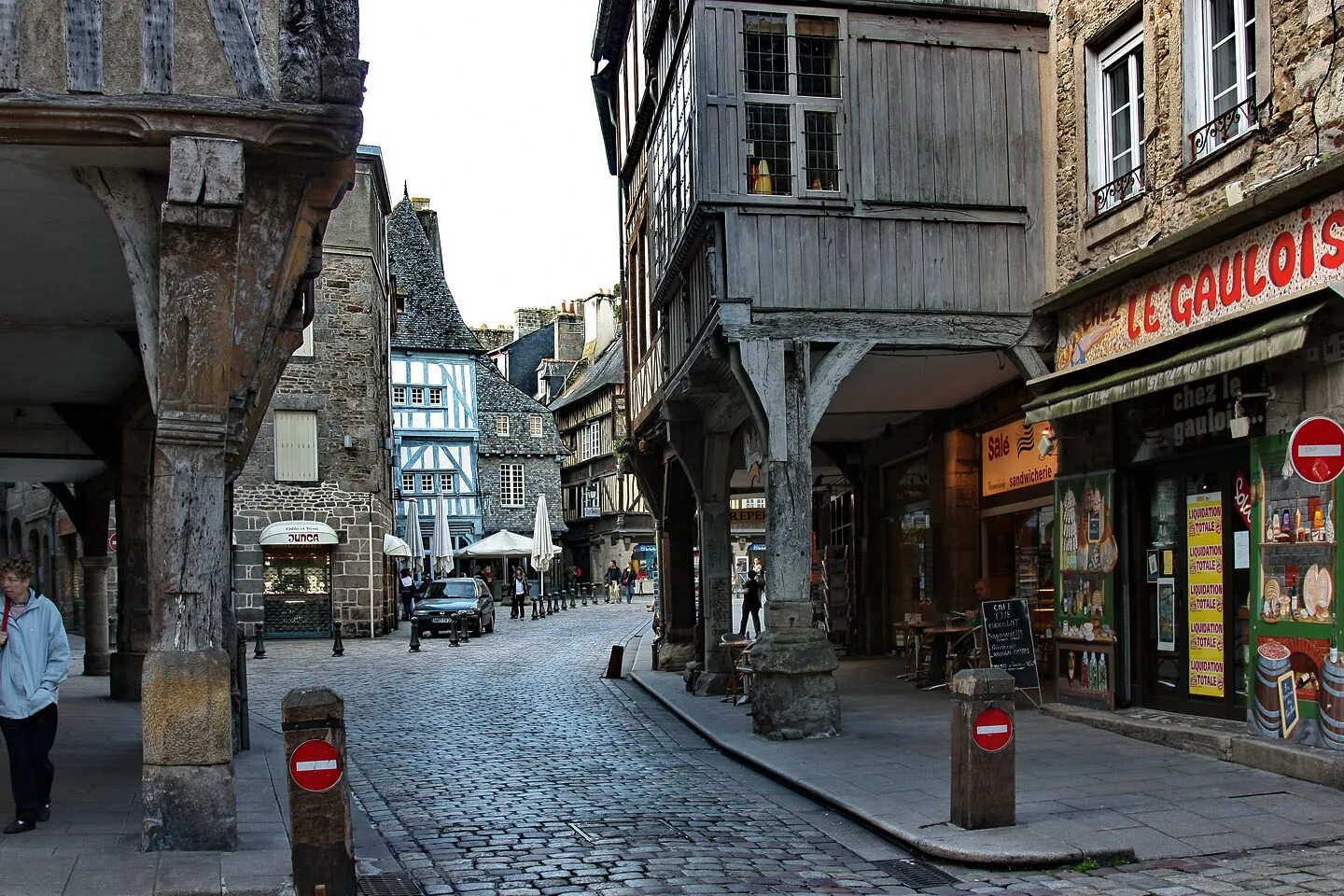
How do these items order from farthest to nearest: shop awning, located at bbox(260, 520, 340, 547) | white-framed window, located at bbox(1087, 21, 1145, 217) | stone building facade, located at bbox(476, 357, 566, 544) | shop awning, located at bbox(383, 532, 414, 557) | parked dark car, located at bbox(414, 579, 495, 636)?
stone building facade, located at bbox(476, 357, 566, 544)
shop awning, located at bbox(383, 532, 414, 557)
parked dark car, located at bbox(414, 579, 495, 636)
shop awning, located at bbox(260, 520, 340, 547)
white-framed window, located at bbox(1087, 21, 1145, 217)

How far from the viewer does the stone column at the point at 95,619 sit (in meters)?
21.4

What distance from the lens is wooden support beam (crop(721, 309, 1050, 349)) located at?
12867 mm

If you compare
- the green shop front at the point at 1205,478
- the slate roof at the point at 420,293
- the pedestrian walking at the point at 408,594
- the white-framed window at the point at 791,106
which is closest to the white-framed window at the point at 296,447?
the pedestrian walking at the point at 408,594

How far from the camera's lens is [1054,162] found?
13312mm

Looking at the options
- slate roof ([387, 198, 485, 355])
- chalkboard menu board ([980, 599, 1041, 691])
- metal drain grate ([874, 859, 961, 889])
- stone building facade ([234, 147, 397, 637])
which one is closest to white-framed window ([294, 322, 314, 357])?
stone building facade ([234, 147, 397, 637])

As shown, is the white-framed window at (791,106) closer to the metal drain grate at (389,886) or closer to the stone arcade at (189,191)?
the stone arcade at (189,191)

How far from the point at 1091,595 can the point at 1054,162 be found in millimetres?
4230

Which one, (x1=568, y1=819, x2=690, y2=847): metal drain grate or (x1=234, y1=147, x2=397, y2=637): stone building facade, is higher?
(x1=234, y1=147, x2=397, y2=637): stone building facade

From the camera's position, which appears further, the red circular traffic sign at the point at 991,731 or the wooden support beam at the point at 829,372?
the wooden support beam at the point at 829,372

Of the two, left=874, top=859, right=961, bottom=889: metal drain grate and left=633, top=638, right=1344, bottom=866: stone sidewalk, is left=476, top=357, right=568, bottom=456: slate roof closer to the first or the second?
left=633, top=638, right=1344, bottom=866: stone sidewalk

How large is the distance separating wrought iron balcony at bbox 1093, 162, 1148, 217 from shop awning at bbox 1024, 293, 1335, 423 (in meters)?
1.52

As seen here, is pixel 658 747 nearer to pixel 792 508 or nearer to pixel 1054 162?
pixel 792 508

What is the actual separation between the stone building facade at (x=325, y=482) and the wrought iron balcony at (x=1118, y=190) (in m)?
24.1

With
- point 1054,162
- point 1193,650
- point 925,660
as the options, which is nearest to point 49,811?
point 1193,650
